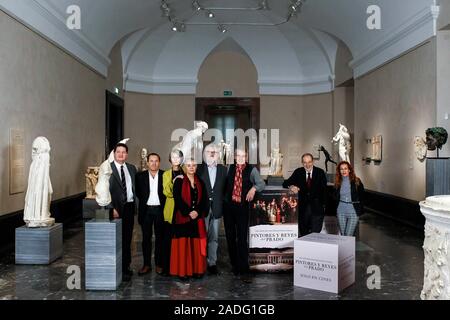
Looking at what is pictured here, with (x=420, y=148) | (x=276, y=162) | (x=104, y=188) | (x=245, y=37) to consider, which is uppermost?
(x=245, y=37)

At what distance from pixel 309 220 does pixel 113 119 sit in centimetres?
1026

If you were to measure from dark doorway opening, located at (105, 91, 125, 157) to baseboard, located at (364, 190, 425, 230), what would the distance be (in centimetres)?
794

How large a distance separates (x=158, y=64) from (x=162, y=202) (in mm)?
12570

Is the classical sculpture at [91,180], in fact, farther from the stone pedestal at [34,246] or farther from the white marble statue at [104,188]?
the white marble statue at [104,188]

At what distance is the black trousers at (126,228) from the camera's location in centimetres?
558

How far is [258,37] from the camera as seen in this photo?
17031 millimetres

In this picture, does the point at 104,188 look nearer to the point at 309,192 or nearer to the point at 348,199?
the point at 309,192

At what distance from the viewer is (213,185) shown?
5.80 m

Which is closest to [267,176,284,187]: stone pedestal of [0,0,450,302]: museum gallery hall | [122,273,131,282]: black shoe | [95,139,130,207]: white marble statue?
[0,0,450,302]: museum gallery hall

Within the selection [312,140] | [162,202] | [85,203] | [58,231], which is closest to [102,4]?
[85,203]

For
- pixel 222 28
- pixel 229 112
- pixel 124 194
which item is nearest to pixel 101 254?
pixel 124 194

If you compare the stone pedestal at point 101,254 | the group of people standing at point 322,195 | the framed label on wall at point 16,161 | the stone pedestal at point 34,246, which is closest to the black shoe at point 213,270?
the stone pedestal at point 101,254

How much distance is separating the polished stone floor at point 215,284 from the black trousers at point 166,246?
155mm

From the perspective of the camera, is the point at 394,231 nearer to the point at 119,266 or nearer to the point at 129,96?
the point at 119,266
